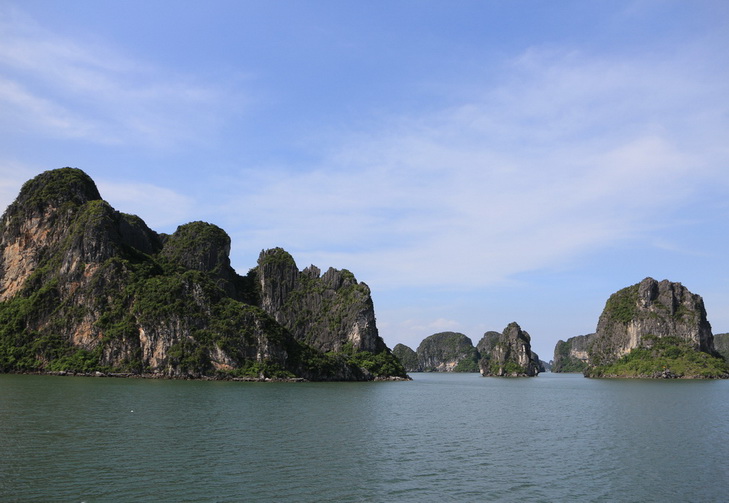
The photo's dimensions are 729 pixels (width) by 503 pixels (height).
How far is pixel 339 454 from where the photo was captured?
3941cm

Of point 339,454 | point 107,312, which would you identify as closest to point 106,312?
point 107,312

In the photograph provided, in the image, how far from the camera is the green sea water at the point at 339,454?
1158 inches

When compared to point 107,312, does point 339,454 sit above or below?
below

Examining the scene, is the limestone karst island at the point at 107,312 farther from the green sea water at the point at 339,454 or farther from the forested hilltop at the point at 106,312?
the green sea water at the point at 339,454

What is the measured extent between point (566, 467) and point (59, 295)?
15141 cm

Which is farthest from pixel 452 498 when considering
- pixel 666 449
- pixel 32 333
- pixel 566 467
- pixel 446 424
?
pixel 32 333

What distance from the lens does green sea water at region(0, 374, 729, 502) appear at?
2942 cm

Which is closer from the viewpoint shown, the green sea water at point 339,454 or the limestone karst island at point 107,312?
the green sea water at point 339,454

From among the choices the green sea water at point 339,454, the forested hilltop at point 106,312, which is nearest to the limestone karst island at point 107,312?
the forested hilltop at point 106,312

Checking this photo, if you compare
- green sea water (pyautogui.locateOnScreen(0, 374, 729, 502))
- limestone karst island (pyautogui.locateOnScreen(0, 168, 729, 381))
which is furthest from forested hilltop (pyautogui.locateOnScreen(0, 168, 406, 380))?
green sea water (pyautogui.locateOnScreen(0, 374, 729, 502))

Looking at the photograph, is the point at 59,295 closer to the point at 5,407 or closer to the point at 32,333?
the point at 32,333

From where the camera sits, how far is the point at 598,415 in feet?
232

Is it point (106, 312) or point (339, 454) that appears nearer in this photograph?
point (339, 454)

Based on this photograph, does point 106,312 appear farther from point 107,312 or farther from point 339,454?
point 339,454
